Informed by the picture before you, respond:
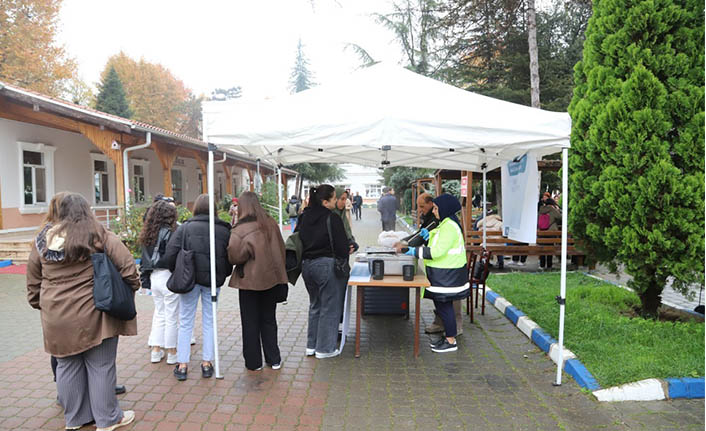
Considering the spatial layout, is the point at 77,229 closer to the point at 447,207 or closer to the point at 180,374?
the point at 180,374

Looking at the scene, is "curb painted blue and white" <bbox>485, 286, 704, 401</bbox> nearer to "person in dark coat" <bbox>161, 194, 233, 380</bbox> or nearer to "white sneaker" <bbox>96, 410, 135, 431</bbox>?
"person in dark coat" <bbox>161, 194, 233, 380</bbox>

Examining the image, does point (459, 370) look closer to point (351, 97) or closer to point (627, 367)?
point (627, 367)

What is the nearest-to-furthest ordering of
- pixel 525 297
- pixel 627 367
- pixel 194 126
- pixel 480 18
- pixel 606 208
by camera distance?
pixel 627 367 → pixel 606 208 → pixel 525 297 → pixel 480 18 → pixel 194 126

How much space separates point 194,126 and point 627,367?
158 ft

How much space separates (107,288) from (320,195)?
6.91 feet

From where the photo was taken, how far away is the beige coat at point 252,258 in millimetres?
4047

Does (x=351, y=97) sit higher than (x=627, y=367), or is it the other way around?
(x=351, y=97)

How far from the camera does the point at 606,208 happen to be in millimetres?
5316

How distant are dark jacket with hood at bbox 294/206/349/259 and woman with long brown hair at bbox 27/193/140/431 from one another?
5.47 feet

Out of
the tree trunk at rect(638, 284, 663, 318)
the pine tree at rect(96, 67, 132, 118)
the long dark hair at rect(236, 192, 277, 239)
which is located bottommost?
the tree trunk at rect(638, 284, 663, 318)

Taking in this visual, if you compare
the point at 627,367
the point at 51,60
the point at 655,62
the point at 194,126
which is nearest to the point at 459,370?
the point at 627,367

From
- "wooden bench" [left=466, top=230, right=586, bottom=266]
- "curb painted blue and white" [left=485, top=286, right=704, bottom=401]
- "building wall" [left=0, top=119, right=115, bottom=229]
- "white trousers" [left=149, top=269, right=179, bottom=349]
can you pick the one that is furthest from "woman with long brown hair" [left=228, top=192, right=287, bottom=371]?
"building wall" [left=0, top=119, right=115, bottom=229]

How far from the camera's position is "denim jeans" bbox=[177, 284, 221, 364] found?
13.7ft

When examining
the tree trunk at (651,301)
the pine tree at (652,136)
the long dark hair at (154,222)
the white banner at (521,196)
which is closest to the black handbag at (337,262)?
the long dark hair at (154,222)
